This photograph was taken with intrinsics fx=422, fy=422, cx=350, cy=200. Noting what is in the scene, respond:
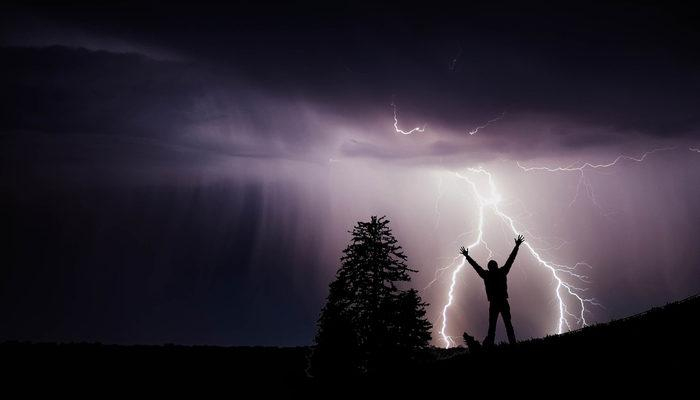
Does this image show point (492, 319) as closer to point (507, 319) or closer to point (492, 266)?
point (507, 319)

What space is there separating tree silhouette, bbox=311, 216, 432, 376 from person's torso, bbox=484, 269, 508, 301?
9453mm

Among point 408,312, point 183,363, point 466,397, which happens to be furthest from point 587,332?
point 183,363

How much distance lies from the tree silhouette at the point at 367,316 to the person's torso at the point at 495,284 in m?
9.45

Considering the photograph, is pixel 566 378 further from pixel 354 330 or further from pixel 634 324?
pixel 354 330

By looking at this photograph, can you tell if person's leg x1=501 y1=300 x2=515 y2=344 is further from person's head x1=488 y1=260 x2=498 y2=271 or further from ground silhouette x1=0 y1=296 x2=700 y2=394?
person's head x1=488 y1=260 x2=498 y2=271

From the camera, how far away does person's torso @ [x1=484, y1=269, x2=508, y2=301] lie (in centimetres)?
1158

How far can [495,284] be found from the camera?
11.6m

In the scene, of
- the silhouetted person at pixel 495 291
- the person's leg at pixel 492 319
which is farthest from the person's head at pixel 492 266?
the person's leg at pixel 492 319

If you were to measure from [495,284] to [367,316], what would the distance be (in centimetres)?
1276

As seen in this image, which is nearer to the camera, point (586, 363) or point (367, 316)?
point (586, 363)


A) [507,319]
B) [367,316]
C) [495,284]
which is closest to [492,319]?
[507,319]

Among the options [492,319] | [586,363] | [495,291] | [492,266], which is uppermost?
[492,266]

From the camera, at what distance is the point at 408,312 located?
2281 centimetres

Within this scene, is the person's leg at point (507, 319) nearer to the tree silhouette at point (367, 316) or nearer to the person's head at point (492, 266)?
the person's head at point (492, 266)
